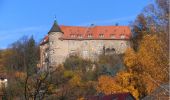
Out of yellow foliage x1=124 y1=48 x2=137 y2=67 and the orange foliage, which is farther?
yellow foliage x1=124 y1=48 x2=137 y2=67

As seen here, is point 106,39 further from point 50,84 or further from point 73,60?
point 50,84

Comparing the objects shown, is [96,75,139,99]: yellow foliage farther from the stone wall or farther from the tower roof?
the tower roof

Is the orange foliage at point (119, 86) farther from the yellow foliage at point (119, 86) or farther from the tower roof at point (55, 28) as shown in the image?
the tower roof at point (55, 28)

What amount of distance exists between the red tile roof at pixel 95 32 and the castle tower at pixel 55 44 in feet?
4.48

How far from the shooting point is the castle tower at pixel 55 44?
314 ft

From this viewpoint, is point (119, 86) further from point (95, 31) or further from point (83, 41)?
point (95, 31)

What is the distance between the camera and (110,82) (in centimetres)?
5541

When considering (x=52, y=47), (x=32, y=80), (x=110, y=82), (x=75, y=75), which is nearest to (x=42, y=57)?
(x=52, y=47)

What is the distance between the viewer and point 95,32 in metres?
102

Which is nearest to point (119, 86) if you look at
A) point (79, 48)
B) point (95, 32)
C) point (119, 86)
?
point (119, 86)

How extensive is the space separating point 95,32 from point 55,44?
28.3 ft

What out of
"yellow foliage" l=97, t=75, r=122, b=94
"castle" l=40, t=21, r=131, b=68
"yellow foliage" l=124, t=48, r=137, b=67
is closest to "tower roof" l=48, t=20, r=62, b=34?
"castle" l=40, t=21, r=131, b=68

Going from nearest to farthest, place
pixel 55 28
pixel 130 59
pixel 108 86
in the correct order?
pixel 130 59 → pixel 108 86 → pixel 55 28

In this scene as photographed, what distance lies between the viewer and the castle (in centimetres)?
9738
